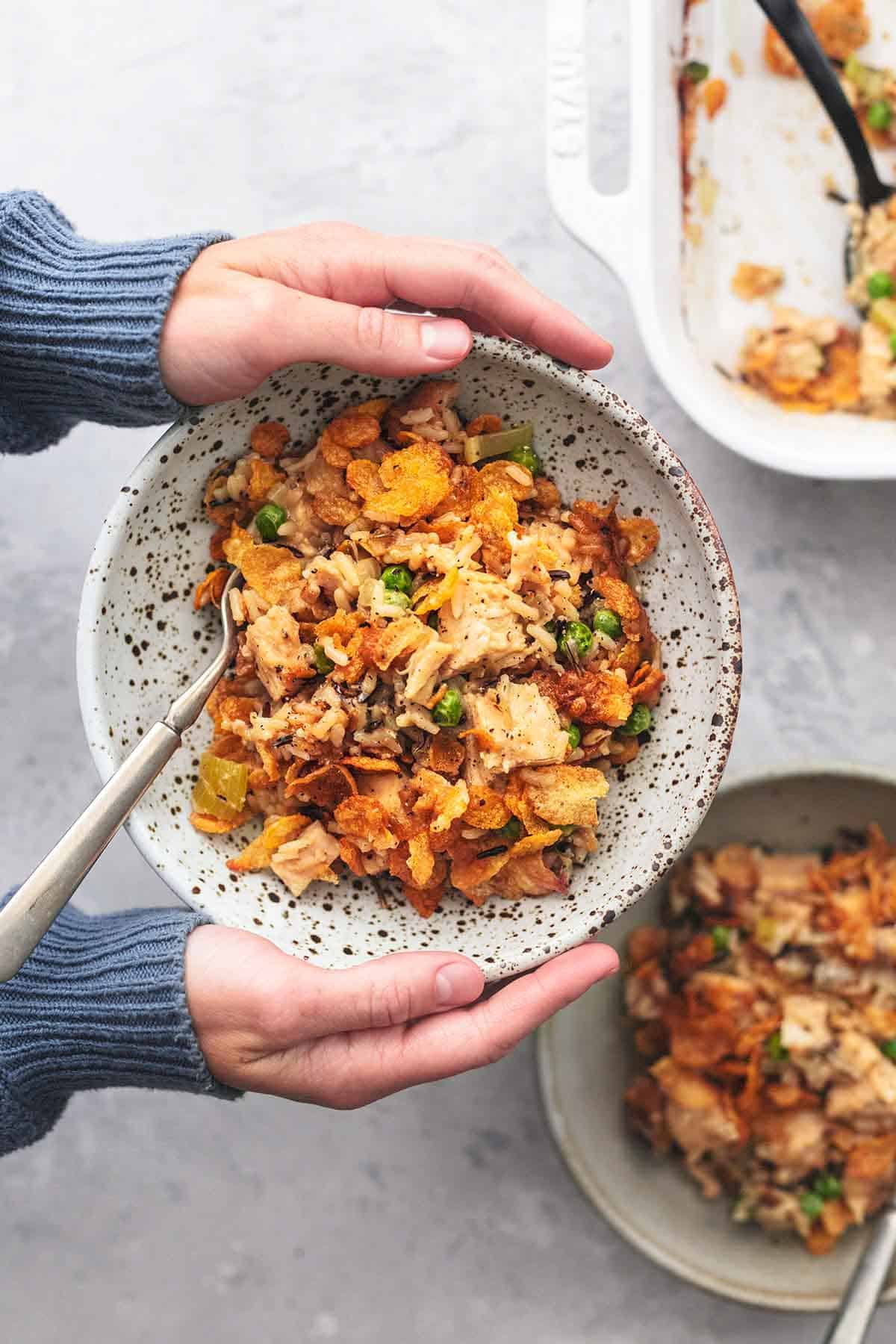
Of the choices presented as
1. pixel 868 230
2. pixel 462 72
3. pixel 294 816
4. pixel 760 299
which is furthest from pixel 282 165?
pixel 294 816

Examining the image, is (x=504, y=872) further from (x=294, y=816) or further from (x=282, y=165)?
(x=282, y=165)

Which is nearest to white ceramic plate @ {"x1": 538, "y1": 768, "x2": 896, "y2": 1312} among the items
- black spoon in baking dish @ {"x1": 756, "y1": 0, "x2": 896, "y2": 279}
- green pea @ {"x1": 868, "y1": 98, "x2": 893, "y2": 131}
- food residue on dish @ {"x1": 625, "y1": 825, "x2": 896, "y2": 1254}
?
food residue on dish @ {"x1": 625, "y1": 825, "x2": 896, "y2": 1254}

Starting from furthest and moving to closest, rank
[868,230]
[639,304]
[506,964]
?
1. [868,230]
2. [639,304]
3. [506,964]

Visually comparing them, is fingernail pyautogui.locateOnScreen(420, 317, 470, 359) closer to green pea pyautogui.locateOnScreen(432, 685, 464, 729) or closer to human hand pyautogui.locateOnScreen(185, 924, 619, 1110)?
green pea pyautogui.locateOnScreen(432, 685, 464, 729)

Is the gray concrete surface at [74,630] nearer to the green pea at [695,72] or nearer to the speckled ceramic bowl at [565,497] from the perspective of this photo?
the green pea at [695,72]

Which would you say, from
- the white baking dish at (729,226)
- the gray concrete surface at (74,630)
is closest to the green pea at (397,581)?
the white baking dish at (729,226)

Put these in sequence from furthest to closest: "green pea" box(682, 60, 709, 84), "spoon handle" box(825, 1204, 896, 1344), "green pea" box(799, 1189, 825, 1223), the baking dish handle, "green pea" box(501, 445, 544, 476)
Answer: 1. "green pea" box(682, 60, 709, 84)
2. "green pea" box(799, 1189, 825, 1223)
3. "spoon handle" box(825, 1204, 896, 1344)
4. the baking dish handle
5. "green pea" box(501, 445, 544, 476)
